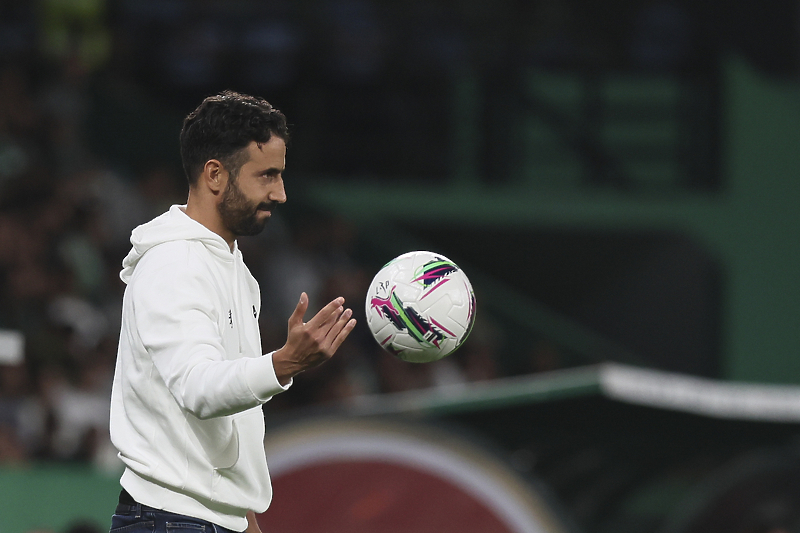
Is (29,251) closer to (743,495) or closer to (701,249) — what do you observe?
(743,495)

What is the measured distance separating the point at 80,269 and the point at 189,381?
6.82 m

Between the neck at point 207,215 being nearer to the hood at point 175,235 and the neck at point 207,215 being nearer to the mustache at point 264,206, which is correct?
the hood at point 175,235

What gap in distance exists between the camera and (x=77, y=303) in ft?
30.3

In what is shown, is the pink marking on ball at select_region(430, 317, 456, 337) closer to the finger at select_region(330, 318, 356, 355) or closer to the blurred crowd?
the finger at select_region(330, 318, 356, 355)

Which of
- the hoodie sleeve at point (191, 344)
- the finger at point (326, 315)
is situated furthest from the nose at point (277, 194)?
the finger at point (326, 315)

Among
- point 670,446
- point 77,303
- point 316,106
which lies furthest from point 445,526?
point 316,106

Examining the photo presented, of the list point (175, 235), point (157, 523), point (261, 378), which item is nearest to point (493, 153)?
point (175, 235)

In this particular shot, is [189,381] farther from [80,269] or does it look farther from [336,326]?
[80,269]

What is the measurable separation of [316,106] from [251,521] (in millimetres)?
10318

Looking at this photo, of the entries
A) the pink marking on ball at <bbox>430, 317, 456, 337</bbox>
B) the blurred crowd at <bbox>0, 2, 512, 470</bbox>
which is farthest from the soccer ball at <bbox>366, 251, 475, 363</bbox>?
the blurred crowd at <bbox>0, 2, 512, 470</bbox>

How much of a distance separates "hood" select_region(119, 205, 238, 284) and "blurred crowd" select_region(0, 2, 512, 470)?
166 inches

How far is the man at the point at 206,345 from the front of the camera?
10.4 ft

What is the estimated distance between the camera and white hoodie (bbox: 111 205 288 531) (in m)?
3.17

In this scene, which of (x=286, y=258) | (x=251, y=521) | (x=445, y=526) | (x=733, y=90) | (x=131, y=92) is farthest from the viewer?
(x=733, y=90)
